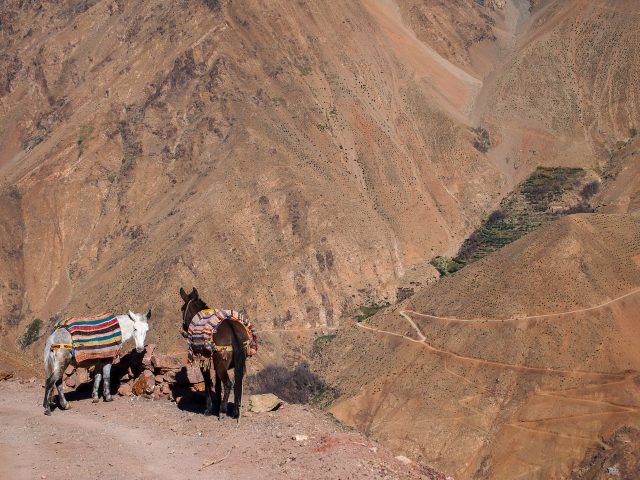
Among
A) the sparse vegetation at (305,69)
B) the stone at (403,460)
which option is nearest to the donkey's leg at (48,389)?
the stone at (403,460)

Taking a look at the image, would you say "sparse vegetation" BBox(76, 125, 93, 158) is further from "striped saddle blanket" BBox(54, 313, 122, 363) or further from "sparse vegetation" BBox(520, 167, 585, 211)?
"striped saddle blanket" BBox(54, 313, 122, 363)

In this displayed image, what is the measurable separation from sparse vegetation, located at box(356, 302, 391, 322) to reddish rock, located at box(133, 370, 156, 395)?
6202 centimetres

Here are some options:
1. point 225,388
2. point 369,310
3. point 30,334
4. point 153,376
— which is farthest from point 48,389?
point 30,334

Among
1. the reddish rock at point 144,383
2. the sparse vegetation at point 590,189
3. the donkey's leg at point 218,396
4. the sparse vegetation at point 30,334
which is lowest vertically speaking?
the sparse vegetation at point 590,189

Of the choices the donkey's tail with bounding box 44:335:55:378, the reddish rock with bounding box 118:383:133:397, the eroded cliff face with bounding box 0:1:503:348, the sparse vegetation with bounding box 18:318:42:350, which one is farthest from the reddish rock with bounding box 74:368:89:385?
the sparse vegetation with bounding box 18:318:42:350

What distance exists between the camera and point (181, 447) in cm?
1948

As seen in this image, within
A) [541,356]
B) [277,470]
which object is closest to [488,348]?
[541,356]

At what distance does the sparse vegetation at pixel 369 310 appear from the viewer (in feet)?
284

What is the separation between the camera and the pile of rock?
79.6 ft

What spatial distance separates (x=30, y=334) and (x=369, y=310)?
35.7 m

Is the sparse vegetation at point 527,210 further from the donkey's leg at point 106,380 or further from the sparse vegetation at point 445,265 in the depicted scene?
the donkey's leg at point 106,380

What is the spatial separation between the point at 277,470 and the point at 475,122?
11446 cm

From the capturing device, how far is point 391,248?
3816 inches

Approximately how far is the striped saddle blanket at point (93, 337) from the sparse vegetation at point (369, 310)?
208 feet
